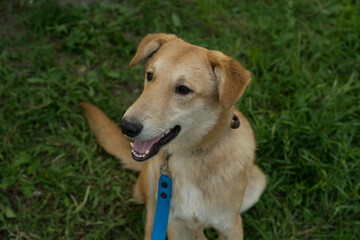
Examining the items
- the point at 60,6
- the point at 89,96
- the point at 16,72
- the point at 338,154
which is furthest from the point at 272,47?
the point at 16,72

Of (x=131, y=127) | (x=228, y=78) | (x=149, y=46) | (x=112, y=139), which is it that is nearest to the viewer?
(x=131, y=127)

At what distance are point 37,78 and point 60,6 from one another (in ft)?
3.60

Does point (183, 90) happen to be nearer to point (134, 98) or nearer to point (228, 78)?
point (228, 78)

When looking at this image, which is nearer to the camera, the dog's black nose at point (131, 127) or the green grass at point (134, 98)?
the dog's black nose at point (131, 127)

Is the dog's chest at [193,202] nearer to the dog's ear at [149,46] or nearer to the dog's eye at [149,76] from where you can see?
the dog's eye at [149,76]

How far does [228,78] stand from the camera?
88.8 inches

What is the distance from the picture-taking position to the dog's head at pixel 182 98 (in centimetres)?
217

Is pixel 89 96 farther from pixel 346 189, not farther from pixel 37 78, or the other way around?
pixel 346 189

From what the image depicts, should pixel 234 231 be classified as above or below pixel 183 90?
below

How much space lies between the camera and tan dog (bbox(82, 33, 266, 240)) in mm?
2229

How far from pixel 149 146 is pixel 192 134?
0.32 metres

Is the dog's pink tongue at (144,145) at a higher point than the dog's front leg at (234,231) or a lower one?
higher

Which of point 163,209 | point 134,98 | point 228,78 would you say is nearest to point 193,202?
point 163,209

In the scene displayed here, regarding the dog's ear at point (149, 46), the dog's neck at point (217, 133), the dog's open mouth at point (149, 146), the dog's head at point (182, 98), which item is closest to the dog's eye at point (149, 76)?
the dog's head at point (182, 98)
